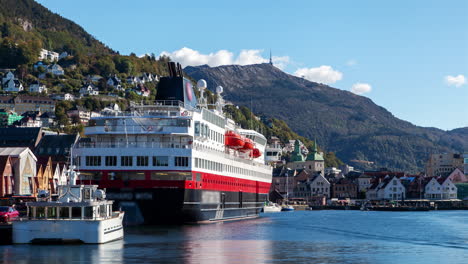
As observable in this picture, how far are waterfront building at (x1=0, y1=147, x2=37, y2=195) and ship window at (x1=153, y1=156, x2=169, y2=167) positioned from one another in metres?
34.9

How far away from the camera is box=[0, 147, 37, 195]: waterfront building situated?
94875mm

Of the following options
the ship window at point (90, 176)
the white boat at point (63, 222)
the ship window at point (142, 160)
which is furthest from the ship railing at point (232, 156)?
the white boat at point (63, 222)

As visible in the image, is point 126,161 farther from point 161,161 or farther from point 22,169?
point 22,169

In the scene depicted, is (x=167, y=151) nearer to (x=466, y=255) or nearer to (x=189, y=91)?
(x=189, y=91)

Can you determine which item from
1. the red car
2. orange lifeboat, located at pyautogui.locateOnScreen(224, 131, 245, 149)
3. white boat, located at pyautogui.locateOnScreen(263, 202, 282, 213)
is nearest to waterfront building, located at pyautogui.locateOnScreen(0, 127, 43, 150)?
white boat, located at pyautogui.locateOnScreen(263, 202, 282, 213)

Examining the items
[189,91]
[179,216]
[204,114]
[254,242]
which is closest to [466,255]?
[254,242]

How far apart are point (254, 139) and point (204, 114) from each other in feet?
81.5

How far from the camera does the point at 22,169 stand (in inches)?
3787

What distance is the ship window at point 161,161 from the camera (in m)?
64.6

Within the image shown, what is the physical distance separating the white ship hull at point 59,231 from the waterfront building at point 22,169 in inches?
1868

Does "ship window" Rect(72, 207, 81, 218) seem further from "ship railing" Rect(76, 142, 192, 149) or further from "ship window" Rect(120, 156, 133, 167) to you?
"ship railing" Rect(76, 142, 192, 149)

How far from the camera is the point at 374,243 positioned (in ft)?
186

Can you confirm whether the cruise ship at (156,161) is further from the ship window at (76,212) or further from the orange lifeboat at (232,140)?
the ship window at (76,212)

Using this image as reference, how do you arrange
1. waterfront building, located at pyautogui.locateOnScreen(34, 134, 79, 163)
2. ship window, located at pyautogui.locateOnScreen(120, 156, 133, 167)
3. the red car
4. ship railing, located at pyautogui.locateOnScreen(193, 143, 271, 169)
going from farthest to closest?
1. waterfront building, located at pyautogui.locateOnScreen(34, 134, 79, 163)
2. ship railing, located at pyautogui.locateOnScreen(193, 143, 271, 169)
3. ship window, located at pyautogui.locateOnScreen(120, 156, 133, 167)
4. the red car
